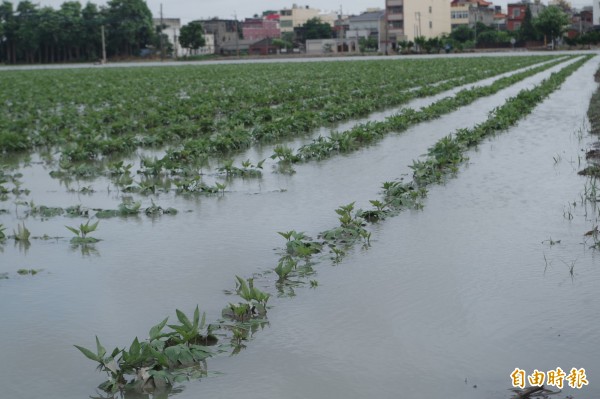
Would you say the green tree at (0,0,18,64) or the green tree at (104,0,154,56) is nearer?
the green tree at (104,0,154,56)

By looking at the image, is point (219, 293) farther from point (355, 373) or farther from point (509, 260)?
point (509, 260)

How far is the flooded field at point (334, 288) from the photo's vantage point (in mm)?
4113

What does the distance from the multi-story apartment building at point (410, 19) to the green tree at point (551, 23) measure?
593 inches

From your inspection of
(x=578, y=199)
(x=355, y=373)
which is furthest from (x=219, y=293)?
(x=578, y=199)

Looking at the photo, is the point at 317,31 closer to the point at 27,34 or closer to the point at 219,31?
the point at 219,31

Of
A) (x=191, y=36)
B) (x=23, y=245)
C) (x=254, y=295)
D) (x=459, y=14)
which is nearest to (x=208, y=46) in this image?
(x=191, y=36)

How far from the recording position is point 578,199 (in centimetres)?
814

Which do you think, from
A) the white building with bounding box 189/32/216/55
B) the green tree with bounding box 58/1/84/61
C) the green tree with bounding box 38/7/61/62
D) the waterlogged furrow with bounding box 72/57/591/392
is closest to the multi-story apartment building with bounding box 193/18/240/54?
the white building with bounding box 189/32/216/55

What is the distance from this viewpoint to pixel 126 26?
92375mm

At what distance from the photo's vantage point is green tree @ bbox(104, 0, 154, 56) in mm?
92750

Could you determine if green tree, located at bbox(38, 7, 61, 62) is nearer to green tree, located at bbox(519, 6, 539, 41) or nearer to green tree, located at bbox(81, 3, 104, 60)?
green tree, located at bbox(81, 3, 104, 60)

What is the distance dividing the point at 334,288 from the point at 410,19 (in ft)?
305

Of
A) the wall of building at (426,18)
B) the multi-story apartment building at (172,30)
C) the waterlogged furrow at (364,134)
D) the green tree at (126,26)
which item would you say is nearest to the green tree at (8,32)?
the green tree at (126,26)

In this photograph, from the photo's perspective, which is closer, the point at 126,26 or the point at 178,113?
the point at 178,113
